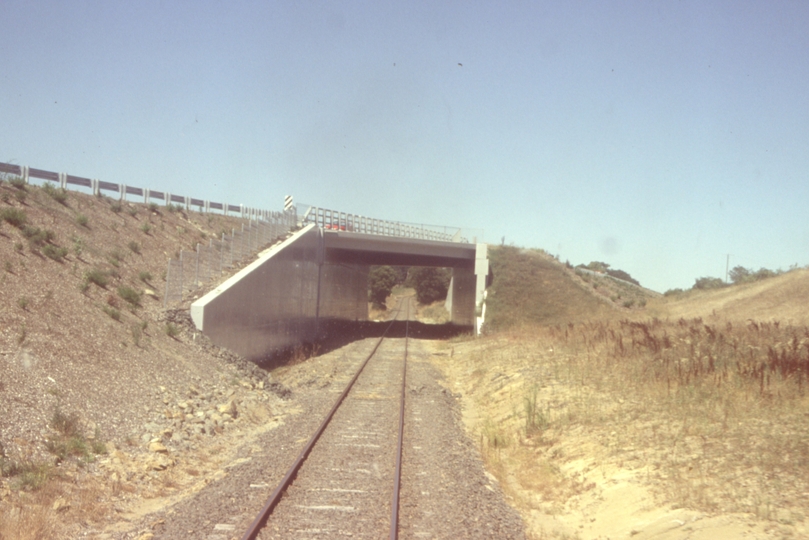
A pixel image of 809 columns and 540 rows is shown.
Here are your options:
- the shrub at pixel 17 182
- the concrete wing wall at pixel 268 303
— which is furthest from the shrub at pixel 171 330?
the shrub at pixel 17 182

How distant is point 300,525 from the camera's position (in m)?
7.39

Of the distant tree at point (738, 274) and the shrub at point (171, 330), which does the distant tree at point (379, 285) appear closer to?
the distant tree at point (738, 274)

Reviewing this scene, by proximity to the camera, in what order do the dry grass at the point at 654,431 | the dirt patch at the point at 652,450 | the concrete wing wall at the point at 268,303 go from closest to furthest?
the dirt patch at the point at 652,450 < the dry grass at the point at 654,431 < the concrete wing wall at the point at 268,303

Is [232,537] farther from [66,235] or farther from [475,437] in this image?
[66,235]

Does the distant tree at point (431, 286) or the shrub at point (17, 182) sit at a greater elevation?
the distant tree at point (431, 286)

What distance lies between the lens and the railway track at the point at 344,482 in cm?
734

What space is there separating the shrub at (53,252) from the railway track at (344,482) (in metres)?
8.29

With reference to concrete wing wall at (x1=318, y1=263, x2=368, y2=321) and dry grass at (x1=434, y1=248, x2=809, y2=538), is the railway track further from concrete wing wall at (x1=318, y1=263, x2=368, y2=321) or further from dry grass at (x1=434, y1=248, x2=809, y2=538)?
concrete wing wall at (x1=318, y1=263, x2=368, y2=321)

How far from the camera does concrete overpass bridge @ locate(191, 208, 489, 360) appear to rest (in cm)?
2034

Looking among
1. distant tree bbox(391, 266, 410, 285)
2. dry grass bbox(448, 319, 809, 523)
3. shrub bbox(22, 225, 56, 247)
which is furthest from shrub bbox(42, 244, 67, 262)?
distant tree bbox(391, 266, 410, 285)

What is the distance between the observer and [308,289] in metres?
32.8

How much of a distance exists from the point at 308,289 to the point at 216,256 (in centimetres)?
907

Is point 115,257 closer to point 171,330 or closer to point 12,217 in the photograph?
point 12,217

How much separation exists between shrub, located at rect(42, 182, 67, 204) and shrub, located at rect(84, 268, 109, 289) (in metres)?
6.55
